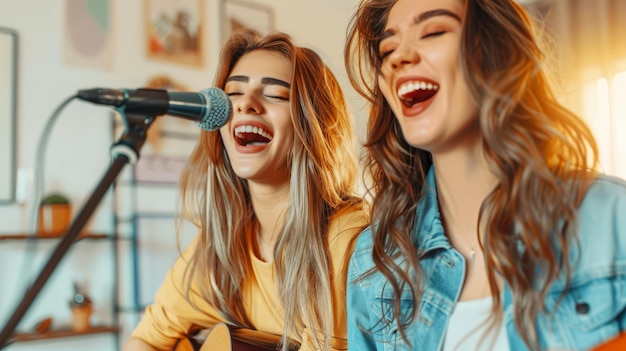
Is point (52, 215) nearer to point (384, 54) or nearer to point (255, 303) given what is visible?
point (255, 303)

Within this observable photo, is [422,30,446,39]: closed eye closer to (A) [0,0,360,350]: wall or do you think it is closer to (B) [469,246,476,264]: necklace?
(B) [469,246,476,264]: necklace

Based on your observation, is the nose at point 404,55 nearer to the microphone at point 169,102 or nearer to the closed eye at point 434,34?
the closed eye at point 434,34

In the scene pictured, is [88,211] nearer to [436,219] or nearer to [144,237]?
[436,219]

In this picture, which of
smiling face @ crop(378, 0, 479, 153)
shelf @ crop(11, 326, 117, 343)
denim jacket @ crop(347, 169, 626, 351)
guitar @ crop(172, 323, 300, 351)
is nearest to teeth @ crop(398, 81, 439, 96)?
smiling face @ crop(378, 0, 479, 153)

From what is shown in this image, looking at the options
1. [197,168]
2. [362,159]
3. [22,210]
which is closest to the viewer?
[362,159]

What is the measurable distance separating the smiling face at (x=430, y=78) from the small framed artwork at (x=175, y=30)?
7.18 feet

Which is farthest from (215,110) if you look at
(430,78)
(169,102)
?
(430,78)

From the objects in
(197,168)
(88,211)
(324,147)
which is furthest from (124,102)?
(197,168)

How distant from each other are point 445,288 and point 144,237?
211cm

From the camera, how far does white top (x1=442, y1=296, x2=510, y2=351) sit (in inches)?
37.0

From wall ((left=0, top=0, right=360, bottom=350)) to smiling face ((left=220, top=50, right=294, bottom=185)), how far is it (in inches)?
44.0

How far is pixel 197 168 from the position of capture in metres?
1.63

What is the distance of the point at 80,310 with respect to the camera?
2600 mm

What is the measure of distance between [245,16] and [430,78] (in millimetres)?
2507
